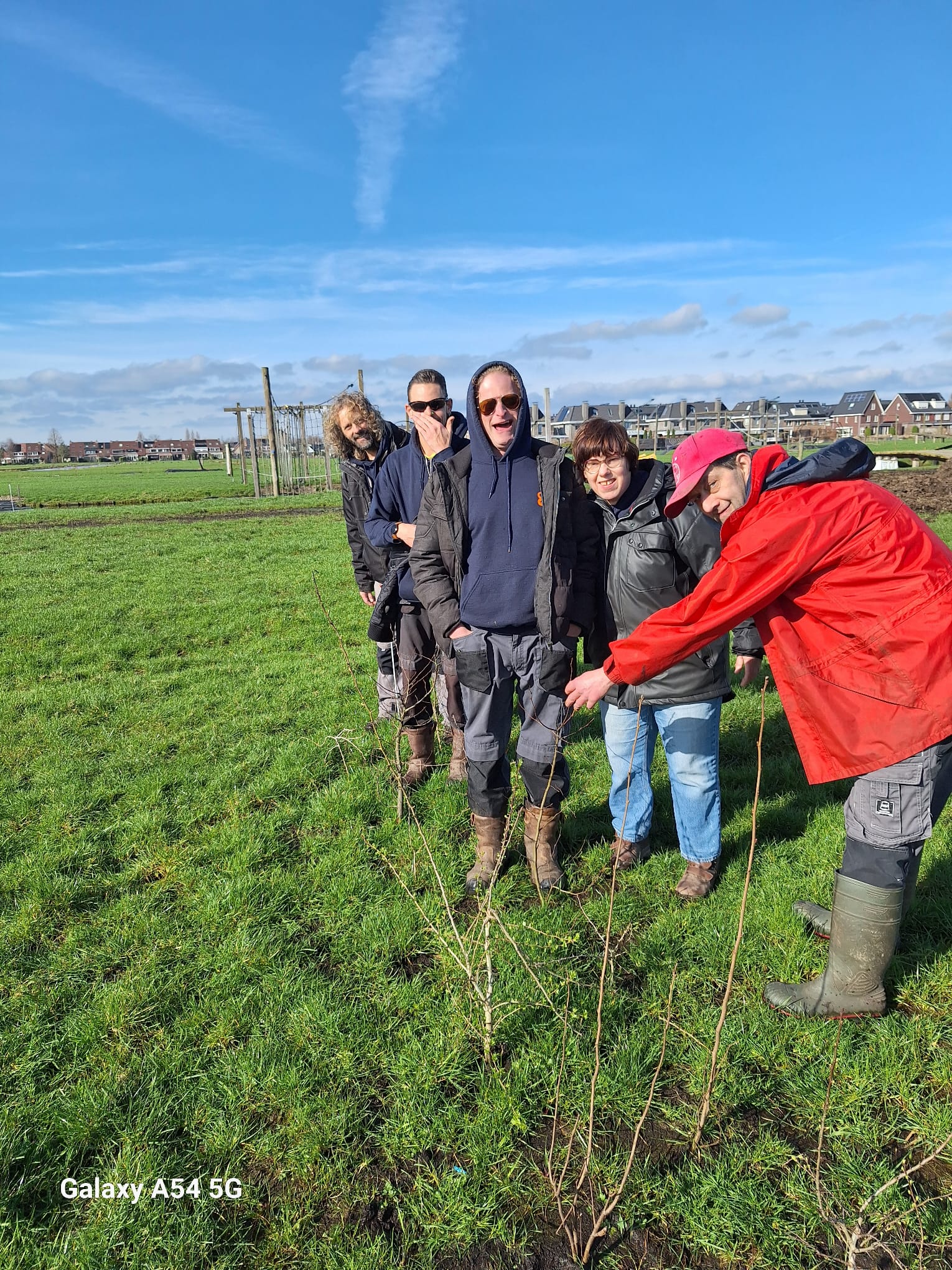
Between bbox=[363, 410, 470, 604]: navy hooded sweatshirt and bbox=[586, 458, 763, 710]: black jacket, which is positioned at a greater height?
bbox=[363, 410, 470, 604]: navy hooded sweatshirt

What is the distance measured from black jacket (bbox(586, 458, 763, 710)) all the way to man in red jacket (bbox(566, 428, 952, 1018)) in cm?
44

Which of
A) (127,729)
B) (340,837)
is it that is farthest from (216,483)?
(340,837)

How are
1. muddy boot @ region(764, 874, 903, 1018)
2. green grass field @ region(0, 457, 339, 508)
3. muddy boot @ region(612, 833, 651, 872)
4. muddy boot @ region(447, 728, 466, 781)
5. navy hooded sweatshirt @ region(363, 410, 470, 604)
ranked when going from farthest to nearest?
green grass field @ region(0, 457, 339, 508), muddy boot @ region(447, 728, 466, 781), navy hooded sweatshirt @ region(363, 410, 470, 604), muddy boot @ region(612, 833, 651, 872), muddy boot @ region(764, 874, 903, 1018)

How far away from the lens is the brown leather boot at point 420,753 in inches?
193

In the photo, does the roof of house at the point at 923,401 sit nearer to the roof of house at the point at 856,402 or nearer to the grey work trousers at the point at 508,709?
the roof of house at the point at 856,402

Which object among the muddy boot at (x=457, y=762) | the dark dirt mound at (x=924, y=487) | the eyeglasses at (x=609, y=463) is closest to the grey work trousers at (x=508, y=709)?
the eyeglasses at (x=609, y=463)

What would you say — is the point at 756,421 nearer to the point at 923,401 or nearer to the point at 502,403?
the point at 923,401

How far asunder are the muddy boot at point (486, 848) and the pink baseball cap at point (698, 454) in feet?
5.86

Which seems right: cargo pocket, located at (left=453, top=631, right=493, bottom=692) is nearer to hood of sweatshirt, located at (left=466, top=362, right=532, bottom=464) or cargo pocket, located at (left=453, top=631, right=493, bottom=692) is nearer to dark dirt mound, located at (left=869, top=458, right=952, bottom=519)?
hood of sweatshirt, located at (left=466, top=362, right=532, bottom=464)

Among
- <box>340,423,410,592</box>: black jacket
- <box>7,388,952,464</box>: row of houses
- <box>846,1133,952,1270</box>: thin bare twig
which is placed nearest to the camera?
<box>846,1133,952,1270</box>: thin bare twig

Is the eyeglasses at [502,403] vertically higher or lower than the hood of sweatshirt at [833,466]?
higher

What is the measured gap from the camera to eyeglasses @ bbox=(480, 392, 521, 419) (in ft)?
11.1

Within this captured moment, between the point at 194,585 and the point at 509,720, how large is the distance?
8.55m

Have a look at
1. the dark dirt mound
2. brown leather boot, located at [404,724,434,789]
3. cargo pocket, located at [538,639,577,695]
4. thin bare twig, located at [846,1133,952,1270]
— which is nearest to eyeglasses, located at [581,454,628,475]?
cargo pocket, located at [538,639,577,695]
